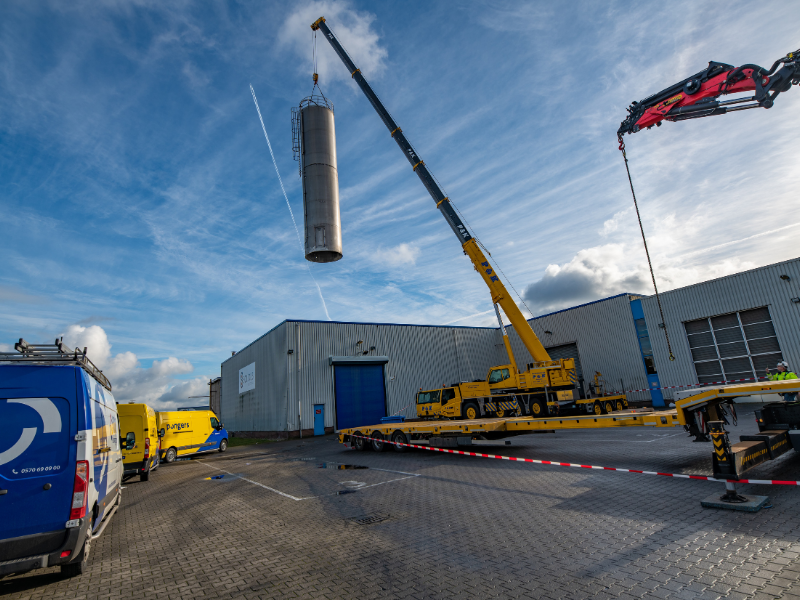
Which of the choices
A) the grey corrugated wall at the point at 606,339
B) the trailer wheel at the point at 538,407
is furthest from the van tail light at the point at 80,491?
the grey corrugated wall at the point at 606,339

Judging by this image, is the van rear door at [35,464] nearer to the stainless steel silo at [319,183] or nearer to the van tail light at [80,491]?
the van tail light at [80,491]

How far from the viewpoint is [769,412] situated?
28.9ft

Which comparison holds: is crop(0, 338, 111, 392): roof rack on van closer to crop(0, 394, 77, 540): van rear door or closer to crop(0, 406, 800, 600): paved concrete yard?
crop(0, 394, 77, 540): van rear door

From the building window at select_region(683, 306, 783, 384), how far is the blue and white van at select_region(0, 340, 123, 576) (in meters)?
29.5

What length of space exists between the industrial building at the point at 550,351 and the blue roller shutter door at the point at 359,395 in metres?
0.07

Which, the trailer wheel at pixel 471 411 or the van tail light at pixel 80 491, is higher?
the van tail light at pixel 80 491

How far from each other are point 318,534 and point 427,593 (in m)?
2.79

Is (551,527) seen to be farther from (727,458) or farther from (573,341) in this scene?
(573,341)

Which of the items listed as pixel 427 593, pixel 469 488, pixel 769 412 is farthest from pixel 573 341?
pixel 427 593

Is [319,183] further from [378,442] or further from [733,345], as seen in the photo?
[733,345]

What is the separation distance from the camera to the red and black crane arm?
12638 millimetres

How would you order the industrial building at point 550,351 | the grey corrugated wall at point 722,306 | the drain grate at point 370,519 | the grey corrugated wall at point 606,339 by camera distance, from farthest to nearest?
the grey corrugated wall at point 606,339 < the industrial building at point 550,351 < the grey corrugated wall at point 722,306 < the drain grate at point 370,519

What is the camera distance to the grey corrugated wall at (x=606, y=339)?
28.1m

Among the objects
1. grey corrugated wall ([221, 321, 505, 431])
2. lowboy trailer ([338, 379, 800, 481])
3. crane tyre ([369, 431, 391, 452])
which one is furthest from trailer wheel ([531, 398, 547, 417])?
grey corrugated wall ([221, 321, 505, 431])
